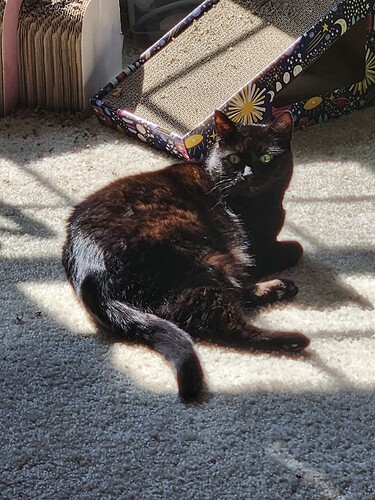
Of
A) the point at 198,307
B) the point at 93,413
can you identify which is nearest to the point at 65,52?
the point at 198,307

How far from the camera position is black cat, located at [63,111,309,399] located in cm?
163

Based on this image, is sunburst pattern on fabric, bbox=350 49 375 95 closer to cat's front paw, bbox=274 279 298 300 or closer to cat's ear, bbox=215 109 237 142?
cat's ear, bbox=215 109 237 142

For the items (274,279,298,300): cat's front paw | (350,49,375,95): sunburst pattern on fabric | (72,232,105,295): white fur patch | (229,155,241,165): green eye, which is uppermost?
(229,155,241,165): green eye

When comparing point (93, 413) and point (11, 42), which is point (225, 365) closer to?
point (93, 413)

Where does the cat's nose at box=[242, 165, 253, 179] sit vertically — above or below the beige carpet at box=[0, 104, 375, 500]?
above

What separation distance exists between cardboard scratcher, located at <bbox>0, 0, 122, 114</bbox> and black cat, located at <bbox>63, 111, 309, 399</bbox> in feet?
2.04

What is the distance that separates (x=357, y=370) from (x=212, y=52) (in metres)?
1.08

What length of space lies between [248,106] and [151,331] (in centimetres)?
75

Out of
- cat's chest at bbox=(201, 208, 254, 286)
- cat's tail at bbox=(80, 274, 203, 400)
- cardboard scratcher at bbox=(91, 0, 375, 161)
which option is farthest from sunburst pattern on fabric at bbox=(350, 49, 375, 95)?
cat's tail at bbox=(80, 274, 203, 400)

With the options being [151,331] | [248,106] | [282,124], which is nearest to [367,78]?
[248,106]

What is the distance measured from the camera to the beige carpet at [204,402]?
1399 millimetres

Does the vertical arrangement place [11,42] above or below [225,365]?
above

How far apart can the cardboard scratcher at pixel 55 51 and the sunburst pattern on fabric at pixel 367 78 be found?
0.68m

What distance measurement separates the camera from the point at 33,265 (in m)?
1.90
